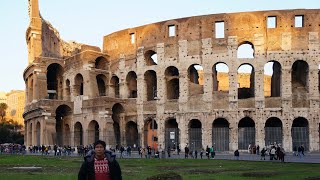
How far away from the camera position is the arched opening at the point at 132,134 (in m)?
43.4

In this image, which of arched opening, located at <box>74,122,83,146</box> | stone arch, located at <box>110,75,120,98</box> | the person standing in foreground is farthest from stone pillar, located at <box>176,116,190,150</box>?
the person standing in foreground

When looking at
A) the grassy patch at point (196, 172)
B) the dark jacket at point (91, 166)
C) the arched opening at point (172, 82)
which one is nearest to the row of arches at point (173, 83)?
the arched opening at point (172, 82)

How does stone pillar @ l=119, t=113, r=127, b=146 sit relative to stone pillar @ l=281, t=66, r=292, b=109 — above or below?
below

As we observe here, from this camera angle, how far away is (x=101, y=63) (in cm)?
4625

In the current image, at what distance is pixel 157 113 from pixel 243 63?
8.49 m

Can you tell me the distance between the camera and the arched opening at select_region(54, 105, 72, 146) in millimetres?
46966

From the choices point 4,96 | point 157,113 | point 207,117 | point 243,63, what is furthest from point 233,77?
point 4,96

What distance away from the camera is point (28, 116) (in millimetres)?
48562

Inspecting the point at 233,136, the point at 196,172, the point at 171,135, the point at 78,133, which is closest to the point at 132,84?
the point at 78,133

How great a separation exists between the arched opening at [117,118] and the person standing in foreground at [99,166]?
37118 mm

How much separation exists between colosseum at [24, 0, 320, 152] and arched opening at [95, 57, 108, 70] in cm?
10

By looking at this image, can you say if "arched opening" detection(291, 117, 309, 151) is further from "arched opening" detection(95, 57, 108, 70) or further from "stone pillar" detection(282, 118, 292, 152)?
"arched opening" detection(95, 57, 108, 70)

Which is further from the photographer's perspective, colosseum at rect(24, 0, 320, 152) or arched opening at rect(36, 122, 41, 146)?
arched opening at rect(36, 122, 41, 146)

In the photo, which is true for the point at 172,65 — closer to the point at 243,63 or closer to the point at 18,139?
the point at 243,63
